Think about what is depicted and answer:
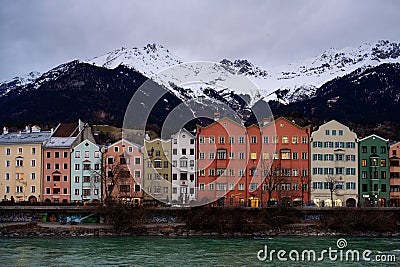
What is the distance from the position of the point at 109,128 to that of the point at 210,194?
64.7 meters

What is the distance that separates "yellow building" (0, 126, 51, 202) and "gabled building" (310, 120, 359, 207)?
1184 inches

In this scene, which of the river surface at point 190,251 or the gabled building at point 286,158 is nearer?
the river surface at point 190,251

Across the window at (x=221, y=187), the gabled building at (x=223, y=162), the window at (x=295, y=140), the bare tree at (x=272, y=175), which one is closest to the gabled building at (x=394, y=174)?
the window at (x=295, y=140)

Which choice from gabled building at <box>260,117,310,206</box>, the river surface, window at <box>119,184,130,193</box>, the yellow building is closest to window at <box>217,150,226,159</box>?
gabled building at <box>260,117,310,206</box>

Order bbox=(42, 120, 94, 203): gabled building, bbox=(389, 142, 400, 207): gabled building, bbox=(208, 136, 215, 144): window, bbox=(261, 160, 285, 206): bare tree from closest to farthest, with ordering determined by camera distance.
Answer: bbox=(261, 160, 285, 206): bare tree
bbox=(389, 142, 400, 207): gabled building
bbox=(208, 136, 215, 144): window
bbox=(42, 120, 94, 203): gabled building

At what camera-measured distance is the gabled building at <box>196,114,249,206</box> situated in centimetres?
7138

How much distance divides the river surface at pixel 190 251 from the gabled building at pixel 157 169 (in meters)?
18.9

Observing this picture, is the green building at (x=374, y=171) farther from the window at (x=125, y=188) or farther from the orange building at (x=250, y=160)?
the window at (x=125, y=188)

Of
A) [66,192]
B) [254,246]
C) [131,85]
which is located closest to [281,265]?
[254,246]

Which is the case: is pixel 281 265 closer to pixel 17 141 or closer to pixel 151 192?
pixel 151 192

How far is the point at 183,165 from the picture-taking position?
240 ft

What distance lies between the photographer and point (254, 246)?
1892 inches

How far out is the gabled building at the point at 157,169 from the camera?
72812 millimetres

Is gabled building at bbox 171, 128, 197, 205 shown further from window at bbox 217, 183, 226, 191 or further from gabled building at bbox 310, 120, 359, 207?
gabled building at bbox 310, 120, 359, 207
